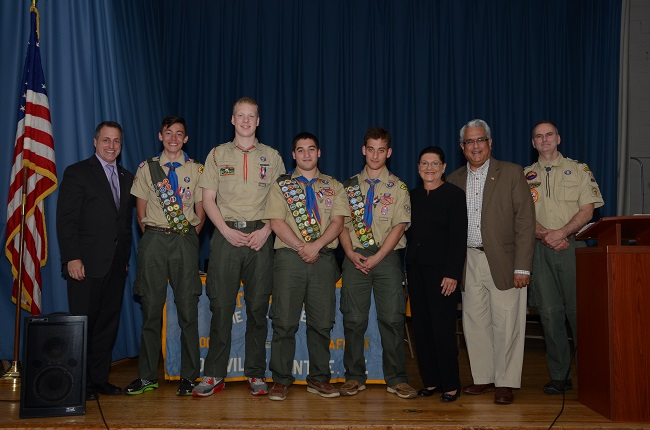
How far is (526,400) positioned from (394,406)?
2.58ft

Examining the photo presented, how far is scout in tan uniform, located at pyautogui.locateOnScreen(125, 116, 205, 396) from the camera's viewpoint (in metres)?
3.50

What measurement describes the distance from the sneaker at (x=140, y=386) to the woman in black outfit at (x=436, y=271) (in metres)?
1.58

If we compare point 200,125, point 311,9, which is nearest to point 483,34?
point 311,9

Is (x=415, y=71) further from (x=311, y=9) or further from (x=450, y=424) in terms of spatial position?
(x=450, y=424)

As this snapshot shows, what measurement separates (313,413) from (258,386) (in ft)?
1.69

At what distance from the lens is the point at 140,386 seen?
349 centimetres

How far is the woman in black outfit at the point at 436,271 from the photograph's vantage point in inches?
132

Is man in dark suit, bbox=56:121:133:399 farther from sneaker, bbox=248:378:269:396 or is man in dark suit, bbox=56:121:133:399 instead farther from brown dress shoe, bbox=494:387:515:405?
brown dress shoe, bbox=494:387:515:405

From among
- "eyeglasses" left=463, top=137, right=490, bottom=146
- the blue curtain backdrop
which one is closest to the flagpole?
the blue curtain backdrop

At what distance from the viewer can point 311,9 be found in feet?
20.9

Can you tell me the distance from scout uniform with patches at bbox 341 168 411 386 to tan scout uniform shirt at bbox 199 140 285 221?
536mm

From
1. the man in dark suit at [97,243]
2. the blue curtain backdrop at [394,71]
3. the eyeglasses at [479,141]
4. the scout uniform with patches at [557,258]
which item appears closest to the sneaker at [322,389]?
the man in dark suit at [97,243]

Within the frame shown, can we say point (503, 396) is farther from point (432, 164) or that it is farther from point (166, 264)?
point (166, 264)

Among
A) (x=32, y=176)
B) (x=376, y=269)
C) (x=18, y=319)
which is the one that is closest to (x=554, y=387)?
(x=376, y=269)
